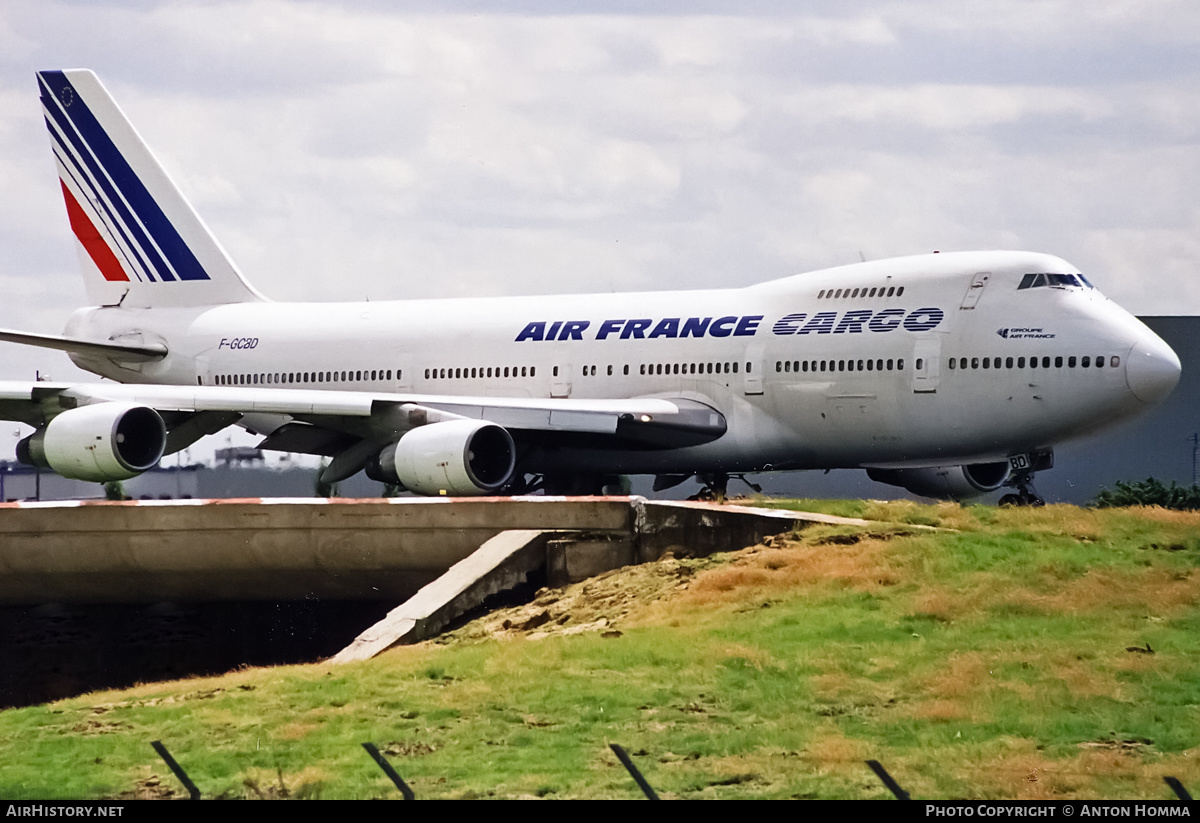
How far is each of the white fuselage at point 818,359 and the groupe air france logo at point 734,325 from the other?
4 cm

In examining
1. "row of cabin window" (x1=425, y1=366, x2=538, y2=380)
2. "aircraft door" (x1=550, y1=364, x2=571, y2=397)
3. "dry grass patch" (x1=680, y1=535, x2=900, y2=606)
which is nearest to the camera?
"dry grass patch" (x1=680, y1=535, x2=900, y2=606)

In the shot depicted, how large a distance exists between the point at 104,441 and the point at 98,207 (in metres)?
15.3

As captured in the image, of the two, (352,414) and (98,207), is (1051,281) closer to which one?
(352,414)

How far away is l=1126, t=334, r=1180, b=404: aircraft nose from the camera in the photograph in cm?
2944

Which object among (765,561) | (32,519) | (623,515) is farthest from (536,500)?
(32,519)

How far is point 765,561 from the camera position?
2258cm

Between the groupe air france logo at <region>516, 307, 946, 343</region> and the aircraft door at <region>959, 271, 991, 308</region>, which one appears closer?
the aircraft door at <region>959, 271, 991, 308</region>

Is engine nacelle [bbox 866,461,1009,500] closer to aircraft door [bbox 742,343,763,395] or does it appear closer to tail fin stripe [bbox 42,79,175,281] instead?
aircraft door [bbox 742,343,763,395]

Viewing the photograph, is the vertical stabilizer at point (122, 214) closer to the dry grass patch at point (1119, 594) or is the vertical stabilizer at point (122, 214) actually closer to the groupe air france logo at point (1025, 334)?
the groupe air france logo at point (1025, 334)

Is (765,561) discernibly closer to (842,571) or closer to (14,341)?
(842,571)

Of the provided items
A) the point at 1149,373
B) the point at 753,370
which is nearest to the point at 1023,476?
the point at 1149,373

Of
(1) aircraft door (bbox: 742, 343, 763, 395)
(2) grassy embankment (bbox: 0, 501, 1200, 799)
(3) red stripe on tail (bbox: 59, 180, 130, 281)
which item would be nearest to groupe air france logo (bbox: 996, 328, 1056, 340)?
(1) aircraft door (bbox: 742, 343, 763, 395)

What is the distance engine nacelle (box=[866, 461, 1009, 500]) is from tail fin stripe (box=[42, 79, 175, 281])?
19.4 m

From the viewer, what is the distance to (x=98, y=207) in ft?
150
